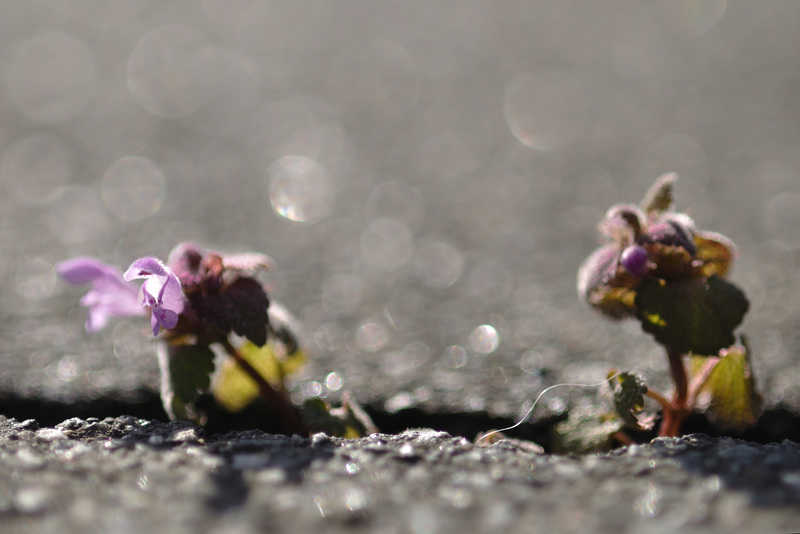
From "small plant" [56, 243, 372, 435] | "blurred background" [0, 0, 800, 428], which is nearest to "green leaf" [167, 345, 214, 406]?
"small plant" [56, 243, 372, 435]

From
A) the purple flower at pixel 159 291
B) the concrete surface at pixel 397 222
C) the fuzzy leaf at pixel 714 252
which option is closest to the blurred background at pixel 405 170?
the concrete surface at pixel 397 222

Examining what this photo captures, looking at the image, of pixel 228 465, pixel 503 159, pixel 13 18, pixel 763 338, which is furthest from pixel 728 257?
pixel 13 18

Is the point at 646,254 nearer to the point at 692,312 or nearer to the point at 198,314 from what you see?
the point at 692,312

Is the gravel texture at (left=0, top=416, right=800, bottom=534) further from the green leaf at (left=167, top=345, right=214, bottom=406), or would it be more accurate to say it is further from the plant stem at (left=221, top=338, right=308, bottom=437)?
the plant stem at (left=221, top=338, right=308, bottom=437)

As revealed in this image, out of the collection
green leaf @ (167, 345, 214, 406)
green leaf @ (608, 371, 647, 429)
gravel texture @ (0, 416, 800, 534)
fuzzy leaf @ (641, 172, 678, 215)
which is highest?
fuzzy leaf @ (641, 172, 678, 215)

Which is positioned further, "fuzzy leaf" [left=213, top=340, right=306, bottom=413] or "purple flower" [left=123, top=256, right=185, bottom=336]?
"fuzzy leaf" [left=213, top=340, right=306, bottom=413]

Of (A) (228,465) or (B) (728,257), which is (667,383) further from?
(A) (228,465)
